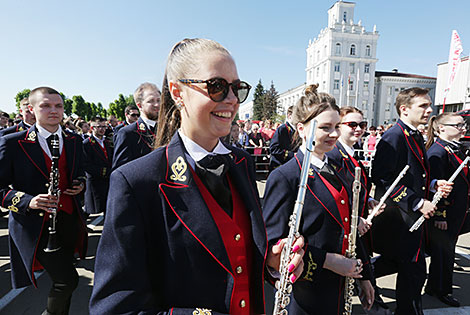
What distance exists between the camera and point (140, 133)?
420cm

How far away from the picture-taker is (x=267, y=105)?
6281 cm

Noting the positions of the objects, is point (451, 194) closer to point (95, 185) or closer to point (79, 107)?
point (95, 185)

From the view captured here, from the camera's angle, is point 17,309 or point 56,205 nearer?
point 56,205

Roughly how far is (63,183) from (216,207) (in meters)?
2.80

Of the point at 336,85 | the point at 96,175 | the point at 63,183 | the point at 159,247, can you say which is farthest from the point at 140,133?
the point at 336,85

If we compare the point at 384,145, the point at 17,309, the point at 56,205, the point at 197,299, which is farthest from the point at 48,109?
the point at 384,145

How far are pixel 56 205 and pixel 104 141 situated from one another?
3616 millimetres

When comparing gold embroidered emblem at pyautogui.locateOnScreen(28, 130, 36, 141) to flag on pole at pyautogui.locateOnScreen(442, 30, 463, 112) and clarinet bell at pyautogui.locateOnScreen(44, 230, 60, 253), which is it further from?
flag on pole at pyautogui.locateOnScreen(442, 30, 463, 112)

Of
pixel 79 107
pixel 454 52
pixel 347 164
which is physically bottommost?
pixel 347 164

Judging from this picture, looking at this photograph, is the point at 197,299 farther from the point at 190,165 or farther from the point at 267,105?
the point at 267,105

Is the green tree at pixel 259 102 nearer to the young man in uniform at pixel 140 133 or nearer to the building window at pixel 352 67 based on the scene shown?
the building window at pixel 352 67

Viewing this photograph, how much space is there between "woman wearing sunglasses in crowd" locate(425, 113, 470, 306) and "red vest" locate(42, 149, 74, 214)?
4457 mm

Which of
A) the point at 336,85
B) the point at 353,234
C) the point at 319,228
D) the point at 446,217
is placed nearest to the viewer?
the point at 353,234

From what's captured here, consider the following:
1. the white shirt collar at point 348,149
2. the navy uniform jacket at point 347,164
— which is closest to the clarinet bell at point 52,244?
the navy uniform jacket at point 347,164
